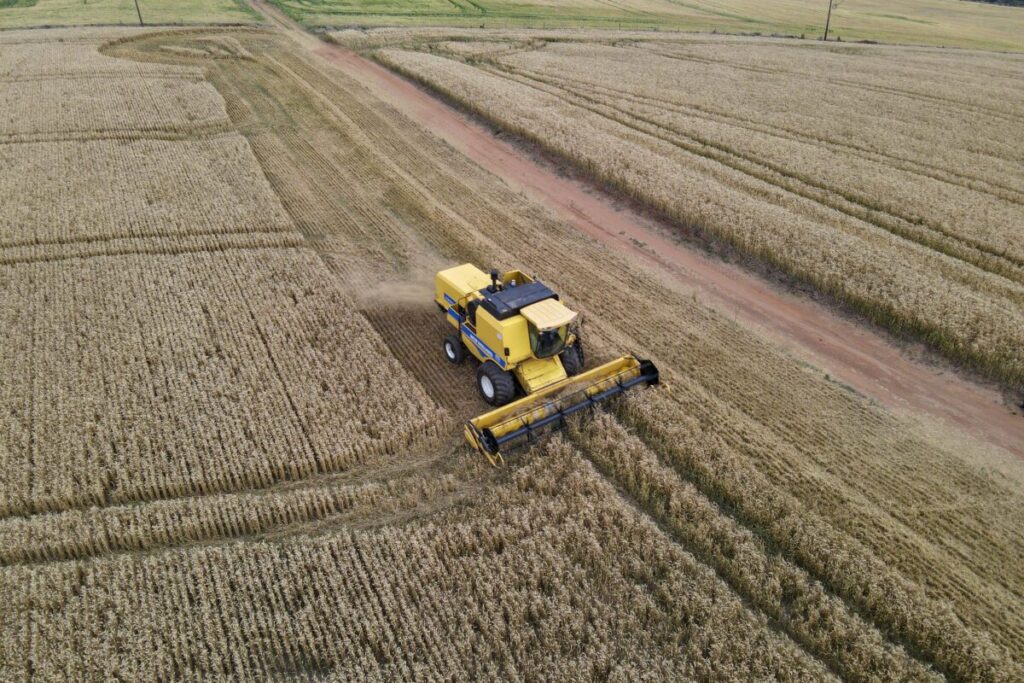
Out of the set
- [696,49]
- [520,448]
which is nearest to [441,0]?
[696,49]

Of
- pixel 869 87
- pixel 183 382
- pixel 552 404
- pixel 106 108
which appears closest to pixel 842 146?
pixel 869 87

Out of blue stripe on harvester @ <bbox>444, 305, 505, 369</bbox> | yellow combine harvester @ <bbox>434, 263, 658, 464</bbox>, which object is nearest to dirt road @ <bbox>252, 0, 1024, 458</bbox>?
yellow combine harvester @ <bbox>434, 263, 658, 464</bbox>

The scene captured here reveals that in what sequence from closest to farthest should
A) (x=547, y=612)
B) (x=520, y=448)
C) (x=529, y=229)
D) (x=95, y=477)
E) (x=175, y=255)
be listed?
(x=547, y=612), (x=95, y=477), (x=520, y=448), (x=175, y=255), (x=529, y=229)

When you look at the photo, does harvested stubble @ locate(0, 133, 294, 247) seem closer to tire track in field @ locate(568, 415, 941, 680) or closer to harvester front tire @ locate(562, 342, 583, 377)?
harvester front tire @ locate(562, 342, 583, 377)

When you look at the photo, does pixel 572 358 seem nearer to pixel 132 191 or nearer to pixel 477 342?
pixel 477 342

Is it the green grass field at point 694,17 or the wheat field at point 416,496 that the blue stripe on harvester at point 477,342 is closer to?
the wheat field at point 416,496

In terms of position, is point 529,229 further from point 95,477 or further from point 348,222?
point 95,477

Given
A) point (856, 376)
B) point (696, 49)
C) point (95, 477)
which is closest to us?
point (95, 477)
